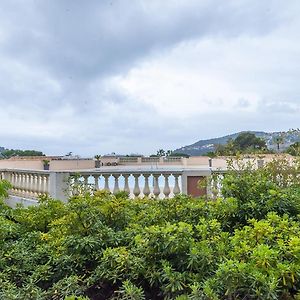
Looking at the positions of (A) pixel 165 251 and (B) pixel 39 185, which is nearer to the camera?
(A) pixel 165 251

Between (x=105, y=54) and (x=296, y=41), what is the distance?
492cm

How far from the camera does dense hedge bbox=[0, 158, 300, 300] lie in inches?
81.2

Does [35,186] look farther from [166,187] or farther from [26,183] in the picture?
[166,187]

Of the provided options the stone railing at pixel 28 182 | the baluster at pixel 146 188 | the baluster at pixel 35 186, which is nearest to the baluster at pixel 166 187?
the baluster at pixel 146 188

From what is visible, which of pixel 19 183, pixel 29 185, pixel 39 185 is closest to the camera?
pixel 39 185

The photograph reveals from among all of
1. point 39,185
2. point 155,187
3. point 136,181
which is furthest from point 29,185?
point 155,187

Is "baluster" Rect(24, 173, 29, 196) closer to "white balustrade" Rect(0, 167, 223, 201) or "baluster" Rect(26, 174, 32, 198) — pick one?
"baluster" Rect(26, 174, 32, 198)

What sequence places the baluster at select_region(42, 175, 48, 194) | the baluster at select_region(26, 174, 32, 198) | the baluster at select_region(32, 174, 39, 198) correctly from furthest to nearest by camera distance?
the baluster at select_region(26, 174, 32, 198)
the baluster at select_region(32, 174, 39, 198)
the baluster at select_region(42, 175, 48, 194)

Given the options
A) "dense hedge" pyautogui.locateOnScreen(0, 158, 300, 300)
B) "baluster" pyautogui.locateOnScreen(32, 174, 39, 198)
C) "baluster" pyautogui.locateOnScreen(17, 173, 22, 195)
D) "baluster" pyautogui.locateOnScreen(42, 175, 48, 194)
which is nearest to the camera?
"dense hedge" pyautogui.locateOnScreen(0, 158, 300, 300)

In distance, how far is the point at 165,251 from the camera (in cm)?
236

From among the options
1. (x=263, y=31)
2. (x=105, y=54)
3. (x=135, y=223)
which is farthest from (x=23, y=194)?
(x=263, y=31)

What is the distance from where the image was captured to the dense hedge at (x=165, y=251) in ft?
6.77

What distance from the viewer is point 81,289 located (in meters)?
2.43

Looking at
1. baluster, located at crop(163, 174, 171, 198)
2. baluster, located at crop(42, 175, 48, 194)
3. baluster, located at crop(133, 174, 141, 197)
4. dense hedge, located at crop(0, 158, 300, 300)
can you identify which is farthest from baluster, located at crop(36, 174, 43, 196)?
dense hedge, located at crop(0, 158, 300, 300)
